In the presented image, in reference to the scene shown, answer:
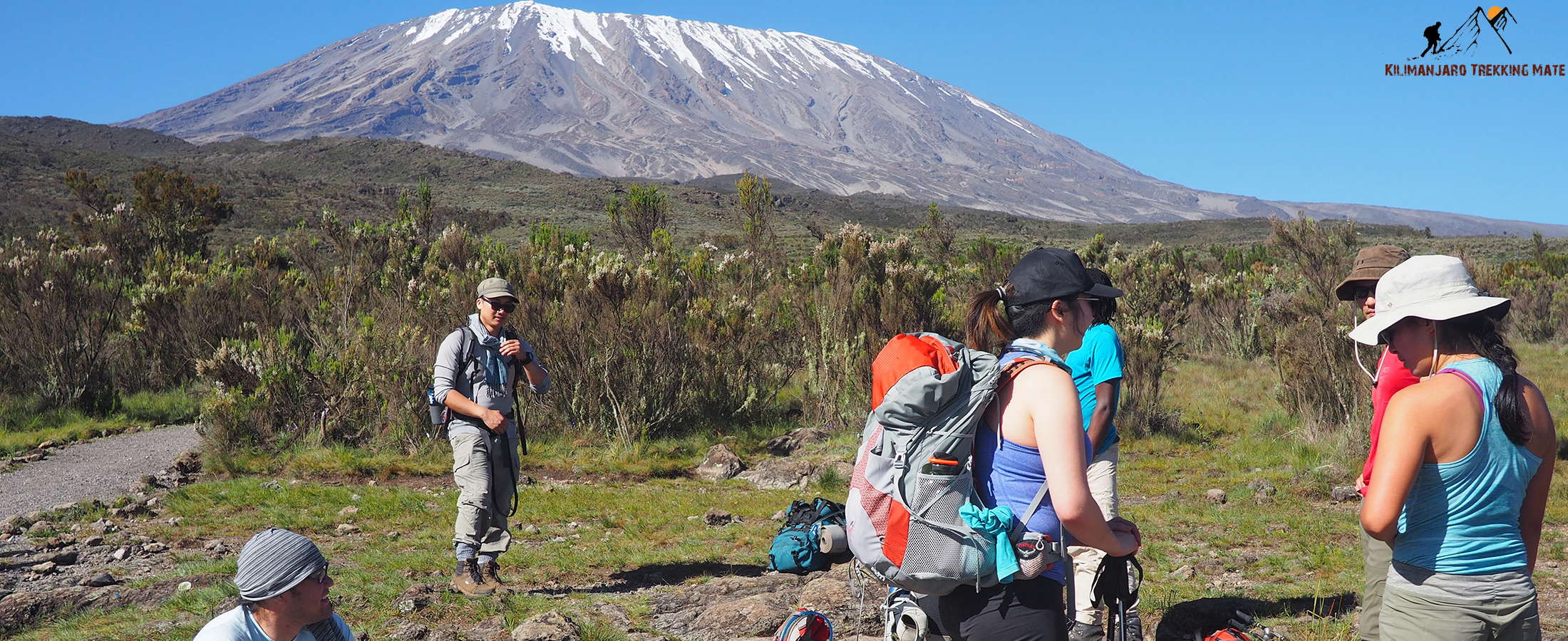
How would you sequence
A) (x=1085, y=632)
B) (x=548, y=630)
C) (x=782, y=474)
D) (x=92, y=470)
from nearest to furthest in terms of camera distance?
(x=1085, y=632) < (x=548, y=630) < (x=782, y=474) < (x=92, y=470)

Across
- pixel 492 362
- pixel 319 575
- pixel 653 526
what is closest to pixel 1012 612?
pixel 319 575

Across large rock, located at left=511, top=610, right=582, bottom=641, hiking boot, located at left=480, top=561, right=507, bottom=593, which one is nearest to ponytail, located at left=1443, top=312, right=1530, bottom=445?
large rock, located at left=511, top=610, right=582, bottom=641

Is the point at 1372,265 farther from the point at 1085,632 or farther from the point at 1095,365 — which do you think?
the point at 1085,632

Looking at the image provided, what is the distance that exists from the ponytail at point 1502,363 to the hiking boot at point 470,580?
3.90 m

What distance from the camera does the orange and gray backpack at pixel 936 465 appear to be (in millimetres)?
1799

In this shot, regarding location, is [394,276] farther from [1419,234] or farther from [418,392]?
[1419,234]

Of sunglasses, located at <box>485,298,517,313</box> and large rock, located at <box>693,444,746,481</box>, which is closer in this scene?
sunglasses, located at <box>485,298,517,313</box>

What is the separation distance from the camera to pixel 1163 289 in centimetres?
1541

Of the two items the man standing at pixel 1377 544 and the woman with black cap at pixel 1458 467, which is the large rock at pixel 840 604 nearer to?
the man standing at pixel 1377 544

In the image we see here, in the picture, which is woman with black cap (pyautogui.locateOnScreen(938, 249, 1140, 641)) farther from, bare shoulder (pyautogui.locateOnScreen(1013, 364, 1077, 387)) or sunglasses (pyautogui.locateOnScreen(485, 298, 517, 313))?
sunglasses (pyautogui.locateOnScreen(485, 298, 517, 313))

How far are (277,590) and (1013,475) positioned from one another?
1.67m

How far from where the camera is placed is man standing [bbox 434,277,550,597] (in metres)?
4.22

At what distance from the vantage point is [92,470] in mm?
7895

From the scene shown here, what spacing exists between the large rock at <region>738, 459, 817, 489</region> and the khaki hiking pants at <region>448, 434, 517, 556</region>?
342 centimetres
